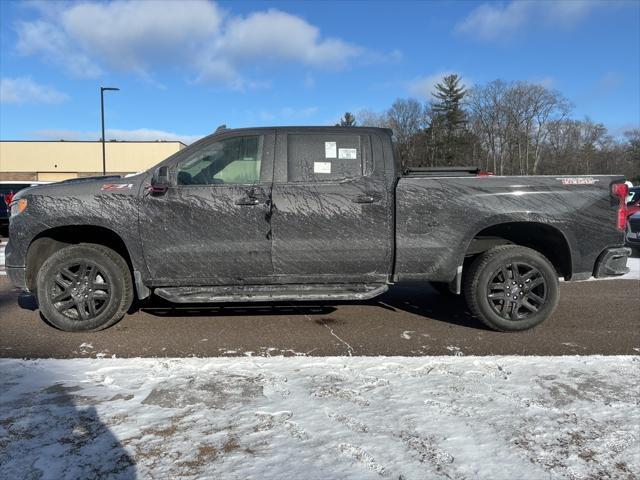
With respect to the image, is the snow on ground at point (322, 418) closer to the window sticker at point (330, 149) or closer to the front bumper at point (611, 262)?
the front bumper at point (611, 262)

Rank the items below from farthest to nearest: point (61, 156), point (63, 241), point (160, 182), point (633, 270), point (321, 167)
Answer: point (61, 156) → point (633, 270) → point (63, 241) → point (321, 167) → point (160, 182)

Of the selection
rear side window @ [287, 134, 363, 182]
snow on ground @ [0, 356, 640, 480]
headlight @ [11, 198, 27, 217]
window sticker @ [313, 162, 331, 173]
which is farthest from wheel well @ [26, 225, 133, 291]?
window sticker @ [313, 162, 331, 173]

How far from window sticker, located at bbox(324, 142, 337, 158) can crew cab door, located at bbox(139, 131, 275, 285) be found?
0.61 m

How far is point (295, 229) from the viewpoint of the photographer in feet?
15.4

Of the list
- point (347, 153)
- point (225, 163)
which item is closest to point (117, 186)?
point (225, 163)

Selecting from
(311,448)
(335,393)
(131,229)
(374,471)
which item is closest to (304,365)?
(335,393)

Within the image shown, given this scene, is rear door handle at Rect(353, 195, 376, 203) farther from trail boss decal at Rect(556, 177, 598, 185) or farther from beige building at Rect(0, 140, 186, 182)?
beige building at Rect(0, 140, 186, 182)

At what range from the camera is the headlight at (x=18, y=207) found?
4.66 meters

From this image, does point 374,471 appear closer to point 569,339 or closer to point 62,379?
point 62,379

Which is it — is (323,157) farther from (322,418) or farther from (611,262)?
(611,262)

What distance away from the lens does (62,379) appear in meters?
3.65

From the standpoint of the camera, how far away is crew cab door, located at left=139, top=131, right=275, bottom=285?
466 centimetres

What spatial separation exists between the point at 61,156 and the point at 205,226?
217 ft

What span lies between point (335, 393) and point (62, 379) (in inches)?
80.8
